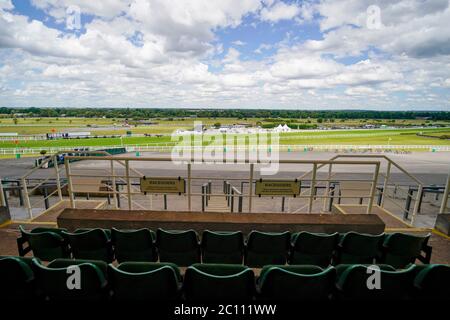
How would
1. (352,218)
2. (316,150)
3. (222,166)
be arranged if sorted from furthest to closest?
(316,150)
(222,166)
(352,218)

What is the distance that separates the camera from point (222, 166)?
93.4 ft

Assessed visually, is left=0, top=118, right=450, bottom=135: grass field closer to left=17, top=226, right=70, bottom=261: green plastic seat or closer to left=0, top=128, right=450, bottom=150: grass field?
left=0, top=128, right=450, bottom=150: grass field

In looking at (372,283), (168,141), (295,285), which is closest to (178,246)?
(295,285)

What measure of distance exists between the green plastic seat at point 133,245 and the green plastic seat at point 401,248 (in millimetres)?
3355

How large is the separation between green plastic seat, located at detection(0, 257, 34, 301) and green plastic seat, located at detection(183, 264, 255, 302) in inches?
63.0

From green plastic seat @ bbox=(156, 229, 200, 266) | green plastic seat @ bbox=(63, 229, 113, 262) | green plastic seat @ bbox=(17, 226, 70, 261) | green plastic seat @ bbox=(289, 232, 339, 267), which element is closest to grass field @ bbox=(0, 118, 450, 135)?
green plastic seat @ bbox=(17, 226, 70, 261)

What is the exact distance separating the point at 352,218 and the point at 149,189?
4089 mm

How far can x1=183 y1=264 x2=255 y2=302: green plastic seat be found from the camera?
95.4 inches

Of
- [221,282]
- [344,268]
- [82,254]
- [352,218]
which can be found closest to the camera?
[221,282]

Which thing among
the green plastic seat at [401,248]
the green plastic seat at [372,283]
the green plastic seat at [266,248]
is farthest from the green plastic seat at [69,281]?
the green plastic seat at [401,248]

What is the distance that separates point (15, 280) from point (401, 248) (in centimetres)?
473
